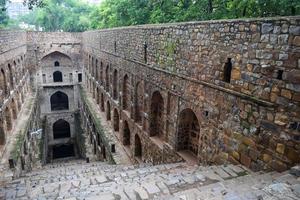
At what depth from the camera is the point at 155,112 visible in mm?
10703

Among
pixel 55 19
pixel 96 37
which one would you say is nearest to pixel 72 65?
pixel 96 37

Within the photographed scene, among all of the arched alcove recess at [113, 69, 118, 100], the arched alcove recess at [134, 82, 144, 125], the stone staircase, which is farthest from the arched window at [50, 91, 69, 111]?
the stone staircase

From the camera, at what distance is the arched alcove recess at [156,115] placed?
33.6 ft

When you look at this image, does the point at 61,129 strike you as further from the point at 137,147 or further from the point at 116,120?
the point at 137,147

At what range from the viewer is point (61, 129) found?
29.2 metres

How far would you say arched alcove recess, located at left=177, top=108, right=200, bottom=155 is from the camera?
27.1ft

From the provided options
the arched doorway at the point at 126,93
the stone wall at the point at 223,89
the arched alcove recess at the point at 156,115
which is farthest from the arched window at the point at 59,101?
the arched alcove recess at the point at 156,115

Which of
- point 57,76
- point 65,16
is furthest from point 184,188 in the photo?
point 65,16

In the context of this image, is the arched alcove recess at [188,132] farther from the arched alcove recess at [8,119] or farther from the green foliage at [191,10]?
the arched alcove recess at [8,119]

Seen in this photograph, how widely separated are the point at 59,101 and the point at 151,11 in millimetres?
15700

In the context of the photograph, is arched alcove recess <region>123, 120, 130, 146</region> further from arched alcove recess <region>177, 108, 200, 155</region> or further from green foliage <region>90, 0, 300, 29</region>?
green foliage <region>90, 0, 300, 29</region>

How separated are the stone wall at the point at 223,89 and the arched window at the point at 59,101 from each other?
19.6 m

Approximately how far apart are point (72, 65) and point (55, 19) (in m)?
13.0

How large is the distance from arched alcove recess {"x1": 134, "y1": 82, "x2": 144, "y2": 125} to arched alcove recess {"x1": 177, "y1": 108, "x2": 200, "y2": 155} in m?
3.44
